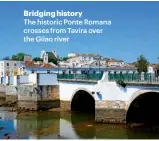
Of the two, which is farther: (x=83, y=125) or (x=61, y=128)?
(x=83, y=125)

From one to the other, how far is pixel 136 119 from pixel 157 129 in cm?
206

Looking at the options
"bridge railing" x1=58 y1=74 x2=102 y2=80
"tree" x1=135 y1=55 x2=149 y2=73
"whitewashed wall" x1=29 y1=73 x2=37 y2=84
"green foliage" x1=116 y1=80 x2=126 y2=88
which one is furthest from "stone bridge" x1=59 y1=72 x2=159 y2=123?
"tree" x1=135 y1=55 x2=149 y2=73

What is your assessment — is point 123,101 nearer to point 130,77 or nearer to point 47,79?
point 130,77

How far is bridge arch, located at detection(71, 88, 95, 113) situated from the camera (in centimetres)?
2558

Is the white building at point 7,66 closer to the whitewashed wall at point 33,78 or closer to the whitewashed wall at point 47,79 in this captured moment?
the whitewashed wall at point 33,78

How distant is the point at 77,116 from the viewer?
24.0m

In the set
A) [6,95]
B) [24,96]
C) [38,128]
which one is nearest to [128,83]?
[38,128]

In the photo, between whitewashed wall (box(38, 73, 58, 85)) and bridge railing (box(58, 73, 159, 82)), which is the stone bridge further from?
whitewashed wall (box(38, 73, 58, 85))

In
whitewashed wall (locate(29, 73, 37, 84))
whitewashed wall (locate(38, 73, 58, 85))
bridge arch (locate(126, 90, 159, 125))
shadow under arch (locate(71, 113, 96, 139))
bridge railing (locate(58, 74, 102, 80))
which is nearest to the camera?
shadow under arch (locate(71, 113, 96, 139))

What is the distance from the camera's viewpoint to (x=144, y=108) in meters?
22.3

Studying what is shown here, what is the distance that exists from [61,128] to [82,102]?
7.23 m

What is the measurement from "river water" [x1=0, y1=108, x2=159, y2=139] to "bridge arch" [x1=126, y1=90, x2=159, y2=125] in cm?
120

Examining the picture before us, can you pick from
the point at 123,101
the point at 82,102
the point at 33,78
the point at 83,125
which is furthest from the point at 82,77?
the point at 123,101

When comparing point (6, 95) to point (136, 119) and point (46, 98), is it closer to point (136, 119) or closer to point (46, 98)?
point (46, 98)
